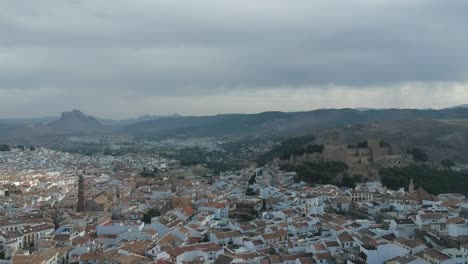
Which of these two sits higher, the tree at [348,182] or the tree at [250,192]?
the tree at [348,182]

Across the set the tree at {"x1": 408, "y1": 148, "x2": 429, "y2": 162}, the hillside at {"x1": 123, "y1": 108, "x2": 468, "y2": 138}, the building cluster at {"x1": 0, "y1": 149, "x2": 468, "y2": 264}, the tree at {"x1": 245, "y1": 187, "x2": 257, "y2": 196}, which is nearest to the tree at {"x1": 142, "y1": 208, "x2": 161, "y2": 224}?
the building cluster at {"x1": 0, "y1": 149, "x2": 468, "y2": 264}

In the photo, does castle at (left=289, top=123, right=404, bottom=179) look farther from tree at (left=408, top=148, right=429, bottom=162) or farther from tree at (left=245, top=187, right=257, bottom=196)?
tree at (left=245, top=187, right=257, bottom=196)

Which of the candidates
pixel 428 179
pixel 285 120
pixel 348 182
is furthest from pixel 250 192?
pixel 285 120

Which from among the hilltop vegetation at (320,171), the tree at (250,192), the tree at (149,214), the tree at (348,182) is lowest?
the tree at (149,214)

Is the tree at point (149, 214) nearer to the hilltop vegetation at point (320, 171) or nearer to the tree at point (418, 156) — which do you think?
the hilltop vegetation at point (320, 171)

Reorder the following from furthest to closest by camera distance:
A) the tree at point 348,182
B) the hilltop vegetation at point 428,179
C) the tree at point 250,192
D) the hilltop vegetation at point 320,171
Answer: the hilltop vegetation at point 428,179
the hilltop vegetation at point 320,171
the tree at point 348,182
the tree at point 250,192

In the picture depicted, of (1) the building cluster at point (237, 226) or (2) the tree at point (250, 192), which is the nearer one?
(1) the building cluster at point (237, 226)

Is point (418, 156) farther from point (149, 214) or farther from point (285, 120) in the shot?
point (285, 120)

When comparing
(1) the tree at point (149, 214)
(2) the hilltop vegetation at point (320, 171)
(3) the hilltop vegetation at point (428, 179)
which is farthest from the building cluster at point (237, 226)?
(3) the hilltop vegetation at point (428, 179)
